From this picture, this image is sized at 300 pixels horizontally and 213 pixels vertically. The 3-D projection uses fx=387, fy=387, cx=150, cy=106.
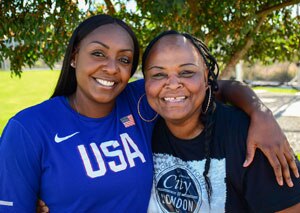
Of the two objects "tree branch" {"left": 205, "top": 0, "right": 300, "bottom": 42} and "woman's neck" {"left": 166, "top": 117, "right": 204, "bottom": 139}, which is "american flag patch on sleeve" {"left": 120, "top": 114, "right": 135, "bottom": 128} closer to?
Answer: "woman's neck" {"left": 166, "top": 117, "right": 204, "bottom": 139}

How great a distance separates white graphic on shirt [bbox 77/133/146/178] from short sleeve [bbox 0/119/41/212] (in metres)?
0.25

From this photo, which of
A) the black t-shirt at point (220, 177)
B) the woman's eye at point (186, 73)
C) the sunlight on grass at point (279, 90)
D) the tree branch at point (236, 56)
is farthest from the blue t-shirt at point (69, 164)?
the sunlight on grass at point (279, 90)

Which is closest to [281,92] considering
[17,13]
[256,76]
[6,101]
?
[256,76]

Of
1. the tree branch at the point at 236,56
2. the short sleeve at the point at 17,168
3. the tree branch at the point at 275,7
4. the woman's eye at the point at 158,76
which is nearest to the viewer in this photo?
the short sleeve at the point at 17,168

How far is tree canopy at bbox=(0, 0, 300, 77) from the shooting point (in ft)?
11.1

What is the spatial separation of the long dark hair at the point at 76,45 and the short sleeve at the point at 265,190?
1056 millimetres

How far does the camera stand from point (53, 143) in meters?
1.99

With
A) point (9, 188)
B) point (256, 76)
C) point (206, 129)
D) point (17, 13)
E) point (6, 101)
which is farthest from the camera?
point (256, 76)

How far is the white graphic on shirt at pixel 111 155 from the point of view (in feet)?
6.60

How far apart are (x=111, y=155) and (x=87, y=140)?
0.15 meters

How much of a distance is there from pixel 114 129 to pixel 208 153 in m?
0.57

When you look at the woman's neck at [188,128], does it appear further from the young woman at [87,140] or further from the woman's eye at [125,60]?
the woman's eye at [125,60]

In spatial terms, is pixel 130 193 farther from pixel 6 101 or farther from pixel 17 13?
pixel 6 101

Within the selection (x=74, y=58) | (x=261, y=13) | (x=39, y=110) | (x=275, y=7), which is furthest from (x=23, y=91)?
(x=39, y=110)
